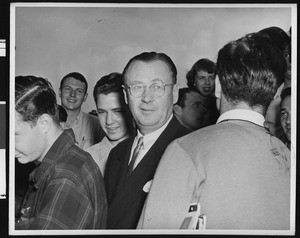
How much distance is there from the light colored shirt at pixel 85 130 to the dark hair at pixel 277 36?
0.76 metres

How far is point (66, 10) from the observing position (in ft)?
7.48

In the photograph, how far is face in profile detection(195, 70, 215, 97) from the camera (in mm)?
2279

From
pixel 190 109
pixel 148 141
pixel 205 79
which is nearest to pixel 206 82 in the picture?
pixel 205 79

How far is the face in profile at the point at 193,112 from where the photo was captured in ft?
7.45

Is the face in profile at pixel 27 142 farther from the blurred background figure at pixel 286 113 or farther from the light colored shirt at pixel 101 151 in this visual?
the blurred background figure at pixel 286 113

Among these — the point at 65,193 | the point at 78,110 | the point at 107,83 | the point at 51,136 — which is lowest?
the point at 65,193

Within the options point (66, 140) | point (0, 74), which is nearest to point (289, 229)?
point (66, 140)

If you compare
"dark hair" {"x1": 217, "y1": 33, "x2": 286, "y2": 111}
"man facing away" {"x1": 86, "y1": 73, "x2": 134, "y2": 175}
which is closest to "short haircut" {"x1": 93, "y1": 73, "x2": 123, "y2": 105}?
"man facing away" {"x1": 86, "y1": 73, "x2": 134, "y2": 175}

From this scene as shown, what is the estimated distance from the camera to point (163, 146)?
2.26 m

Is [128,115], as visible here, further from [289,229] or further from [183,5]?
[289,229]

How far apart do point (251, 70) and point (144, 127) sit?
0.48 metres

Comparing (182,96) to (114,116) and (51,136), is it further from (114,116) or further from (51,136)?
(51,136)

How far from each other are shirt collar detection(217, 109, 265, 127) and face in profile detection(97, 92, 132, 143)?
385mm

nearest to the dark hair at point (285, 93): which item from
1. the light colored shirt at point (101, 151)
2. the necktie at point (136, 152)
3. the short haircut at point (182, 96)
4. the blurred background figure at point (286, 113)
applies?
the blurred background figure at point (286, 113)
